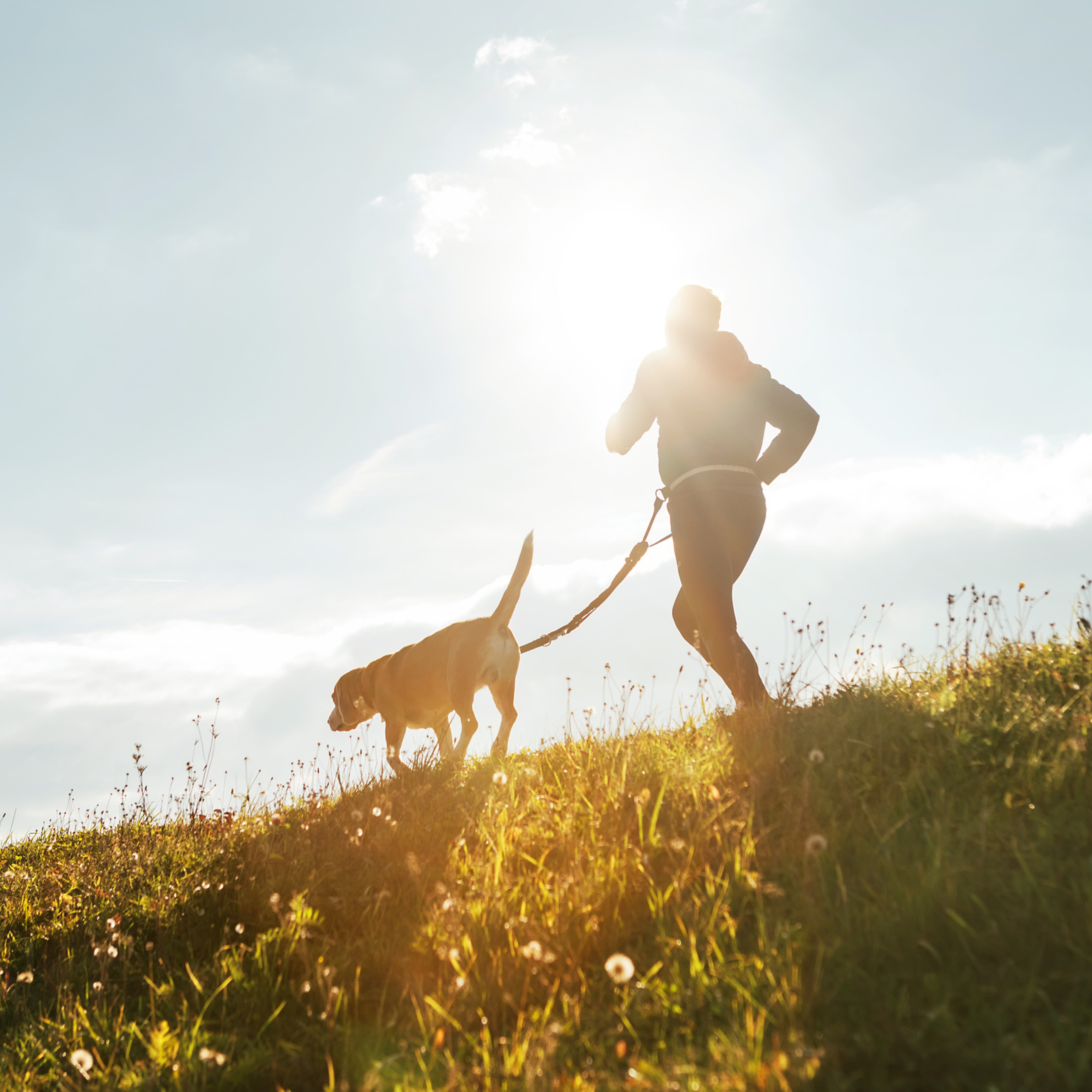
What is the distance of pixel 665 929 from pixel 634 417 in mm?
3425

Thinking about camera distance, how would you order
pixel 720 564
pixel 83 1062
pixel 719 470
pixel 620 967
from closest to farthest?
pixel 620 967 < pixel 83 1062 < pixel 720 564 < pixel 719 470

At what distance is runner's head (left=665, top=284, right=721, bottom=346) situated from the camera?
5.00m

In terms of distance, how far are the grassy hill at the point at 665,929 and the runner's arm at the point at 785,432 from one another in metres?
1.47

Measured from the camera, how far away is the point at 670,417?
4.97 meters

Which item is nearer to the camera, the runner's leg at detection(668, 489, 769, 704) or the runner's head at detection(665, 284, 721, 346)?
the runner's leg at detection(668, 489, 769, 704)

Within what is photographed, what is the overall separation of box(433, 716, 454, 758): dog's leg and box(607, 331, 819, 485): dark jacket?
439 cm

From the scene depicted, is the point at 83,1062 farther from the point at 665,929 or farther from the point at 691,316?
the point at 691,316

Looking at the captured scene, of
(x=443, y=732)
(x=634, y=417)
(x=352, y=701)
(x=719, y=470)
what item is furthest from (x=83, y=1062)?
(x=352, y=701)

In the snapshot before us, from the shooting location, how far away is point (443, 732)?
333 inches

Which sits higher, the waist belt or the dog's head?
the waist belt

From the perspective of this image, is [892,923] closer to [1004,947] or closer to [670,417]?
→ [1004,947]

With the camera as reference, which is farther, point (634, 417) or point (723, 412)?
point (634, 417)

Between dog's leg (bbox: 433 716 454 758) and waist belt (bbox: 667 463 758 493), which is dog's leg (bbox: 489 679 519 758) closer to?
dog's leg (bbox: 433 716 454 758)

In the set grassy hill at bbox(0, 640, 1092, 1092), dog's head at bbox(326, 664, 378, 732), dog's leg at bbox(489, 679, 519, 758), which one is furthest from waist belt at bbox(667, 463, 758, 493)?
dog's head at bbox(326, 664, 378, 732)
